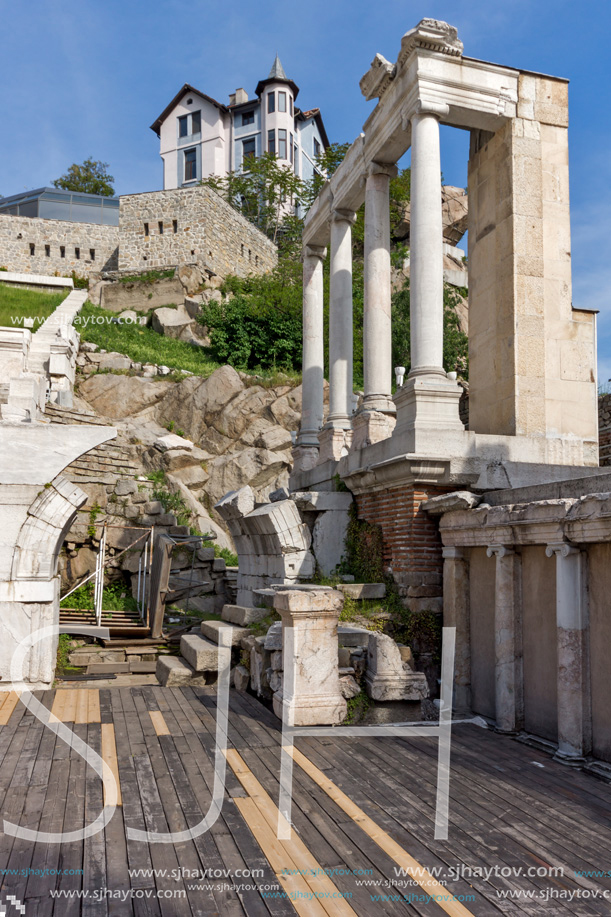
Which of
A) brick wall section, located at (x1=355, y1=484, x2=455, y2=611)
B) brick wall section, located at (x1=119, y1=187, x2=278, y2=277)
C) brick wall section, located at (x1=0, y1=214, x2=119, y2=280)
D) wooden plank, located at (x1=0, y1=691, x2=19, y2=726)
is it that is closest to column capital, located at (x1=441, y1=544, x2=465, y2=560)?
brick wall section, located at (x1=355, y1=484, x2=455, y2=611)

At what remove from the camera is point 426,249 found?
29.0ft

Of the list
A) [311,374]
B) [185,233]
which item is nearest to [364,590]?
[311,374]

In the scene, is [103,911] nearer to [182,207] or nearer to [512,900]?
[512,900]

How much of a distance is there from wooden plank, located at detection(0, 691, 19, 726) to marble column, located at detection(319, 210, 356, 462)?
19.7 feet

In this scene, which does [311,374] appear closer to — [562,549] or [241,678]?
[241,678]

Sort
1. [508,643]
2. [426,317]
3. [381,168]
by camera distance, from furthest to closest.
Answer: [381,168], [426,317], [508,643]

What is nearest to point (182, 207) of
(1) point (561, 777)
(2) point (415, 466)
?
(2) point (415, 466)

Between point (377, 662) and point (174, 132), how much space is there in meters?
54.5

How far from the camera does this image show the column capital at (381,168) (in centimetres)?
1058

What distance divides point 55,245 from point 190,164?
15.4m

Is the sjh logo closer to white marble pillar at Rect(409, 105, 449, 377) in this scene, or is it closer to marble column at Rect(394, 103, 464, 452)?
marble column at Rect(394, 103, 464, 452)

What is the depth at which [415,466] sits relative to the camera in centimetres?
781

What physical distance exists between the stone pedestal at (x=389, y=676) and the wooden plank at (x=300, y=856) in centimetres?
179

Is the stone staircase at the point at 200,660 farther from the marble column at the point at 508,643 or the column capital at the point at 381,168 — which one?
the column capital at the point at 381,168
